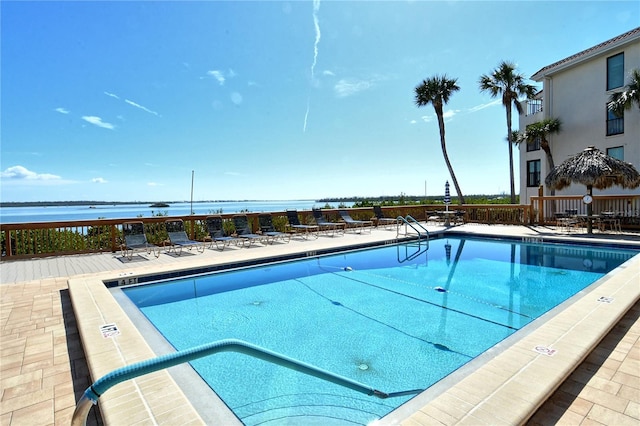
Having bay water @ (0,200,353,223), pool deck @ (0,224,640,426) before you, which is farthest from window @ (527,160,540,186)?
pool deck @ (0,224,640,426)

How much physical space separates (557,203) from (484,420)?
15126mm

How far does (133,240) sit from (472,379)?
7780 mm

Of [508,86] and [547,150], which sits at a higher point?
[508,86]

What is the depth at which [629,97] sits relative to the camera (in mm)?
13438

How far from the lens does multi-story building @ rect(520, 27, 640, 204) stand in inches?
560

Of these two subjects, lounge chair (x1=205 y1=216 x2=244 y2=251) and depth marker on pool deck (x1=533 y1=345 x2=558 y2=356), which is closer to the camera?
depth marker on pool deck (x1=533 y1=345 x2=558 y2=356)

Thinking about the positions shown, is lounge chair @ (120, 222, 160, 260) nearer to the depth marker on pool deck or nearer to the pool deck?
the pool deck

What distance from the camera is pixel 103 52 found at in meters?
11.5

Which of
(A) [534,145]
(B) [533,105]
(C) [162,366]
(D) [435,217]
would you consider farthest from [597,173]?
(C) [162,366]

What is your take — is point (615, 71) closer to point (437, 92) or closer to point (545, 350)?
point (437, 92)

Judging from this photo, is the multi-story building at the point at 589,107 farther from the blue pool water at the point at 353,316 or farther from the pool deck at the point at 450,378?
the pool deck at the point at 450,378

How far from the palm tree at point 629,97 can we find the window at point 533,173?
5165mm

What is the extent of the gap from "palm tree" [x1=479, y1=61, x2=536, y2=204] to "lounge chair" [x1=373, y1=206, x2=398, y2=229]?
9.92 m

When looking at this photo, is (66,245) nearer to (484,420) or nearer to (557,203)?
(484,420)
